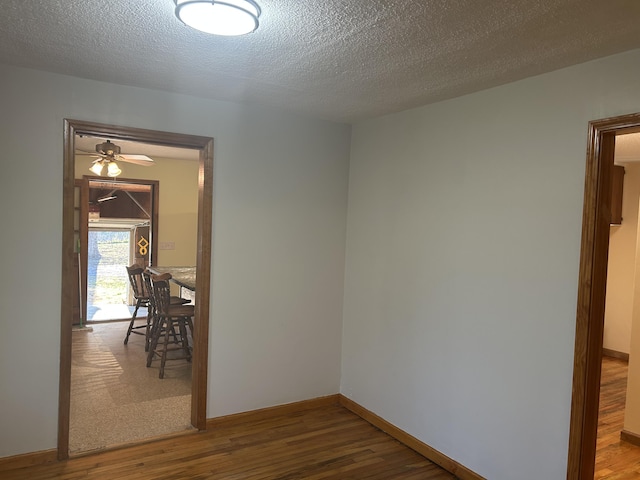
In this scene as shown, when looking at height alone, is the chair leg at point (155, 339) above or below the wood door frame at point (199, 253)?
below

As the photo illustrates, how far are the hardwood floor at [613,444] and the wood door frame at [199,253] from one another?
8.73ft

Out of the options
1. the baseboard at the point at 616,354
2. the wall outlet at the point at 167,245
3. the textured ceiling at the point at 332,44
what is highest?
the textured ceiling at the point at 332,44

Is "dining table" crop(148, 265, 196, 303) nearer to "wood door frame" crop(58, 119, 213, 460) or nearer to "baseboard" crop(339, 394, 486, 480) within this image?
"wood door frame" crop(58, 119, 213, 460)

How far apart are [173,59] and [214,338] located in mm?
1905

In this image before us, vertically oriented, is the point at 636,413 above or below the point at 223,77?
below

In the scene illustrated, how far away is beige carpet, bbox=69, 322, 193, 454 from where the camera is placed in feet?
10.8

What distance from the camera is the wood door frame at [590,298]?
2266mm

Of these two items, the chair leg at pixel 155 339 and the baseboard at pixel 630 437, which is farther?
the chair leg at pixel 155 339

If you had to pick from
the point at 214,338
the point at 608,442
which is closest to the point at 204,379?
the point at 214,338

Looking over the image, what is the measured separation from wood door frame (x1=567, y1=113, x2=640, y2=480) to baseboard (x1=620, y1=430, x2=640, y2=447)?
148 centimetres

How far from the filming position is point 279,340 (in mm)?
→ 3723

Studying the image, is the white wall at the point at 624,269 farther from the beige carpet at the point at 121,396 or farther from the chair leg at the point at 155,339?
the chair leg at the point at 155,339

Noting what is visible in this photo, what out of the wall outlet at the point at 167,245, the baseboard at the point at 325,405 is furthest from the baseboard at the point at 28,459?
the wall outlet at the point at 167,245

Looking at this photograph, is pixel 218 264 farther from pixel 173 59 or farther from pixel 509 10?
pixel 509 10
